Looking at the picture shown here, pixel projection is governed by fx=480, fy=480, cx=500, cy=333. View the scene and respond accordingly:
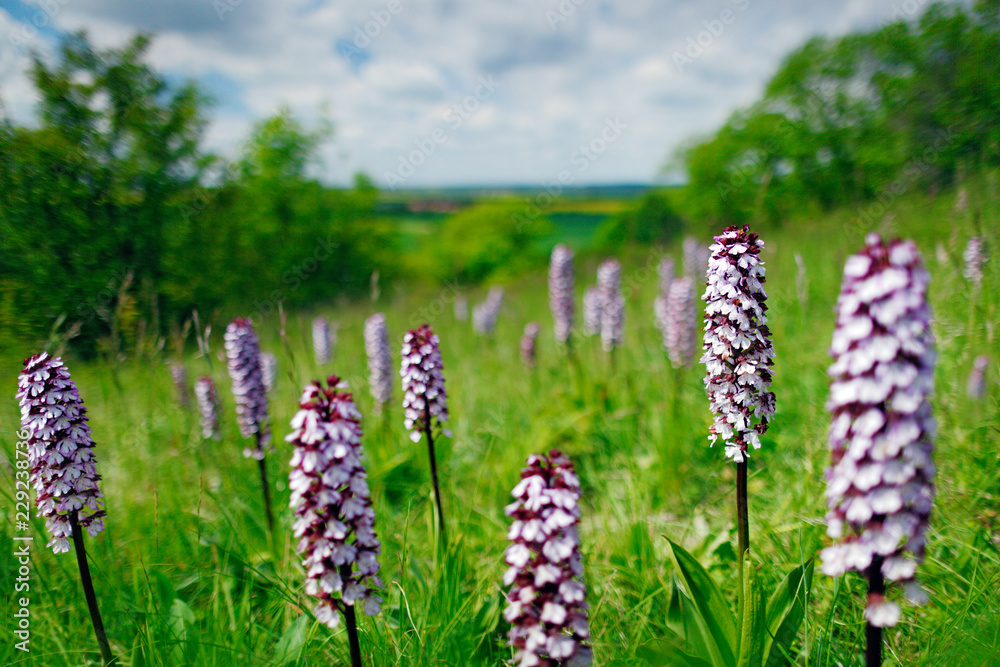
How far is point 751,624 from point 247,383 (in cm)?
385

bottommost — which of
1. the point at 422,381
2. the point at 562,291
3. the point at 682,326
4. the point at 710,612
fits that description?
the point at 710,612

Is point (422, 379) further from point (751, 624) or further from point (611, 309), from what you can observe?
point (611, 309)

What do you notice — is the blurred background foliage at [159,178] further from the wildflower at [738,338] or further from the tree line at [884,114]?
the wildflower at [738,338]

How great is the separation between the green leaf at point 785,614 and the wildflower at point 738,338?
57 cm

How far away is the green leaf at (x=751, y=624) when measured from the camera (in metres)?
1.98

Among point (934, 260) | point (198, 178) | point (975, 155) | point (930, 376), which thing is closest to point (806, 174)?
point (934, 260)

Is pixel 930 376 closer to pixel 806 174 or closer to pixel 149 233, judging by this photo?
pixel 149 233

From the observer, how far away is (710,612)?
2162 millimetres

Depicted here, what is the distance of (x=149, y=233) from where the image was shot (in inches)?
245

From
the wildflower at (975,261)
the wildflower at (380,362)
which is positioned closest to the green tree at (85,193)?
the wildflower at (380,362)

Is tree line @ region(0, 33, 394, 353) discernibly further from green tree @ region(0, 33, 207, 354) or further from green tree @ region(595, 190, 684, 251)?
green tree @ region(595, 190, 684, 251)

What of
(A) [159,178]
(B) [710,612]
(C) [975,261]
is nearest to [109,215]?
(A) [159,178]

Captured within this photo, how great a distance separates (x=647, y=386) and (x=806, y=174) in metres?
27.8

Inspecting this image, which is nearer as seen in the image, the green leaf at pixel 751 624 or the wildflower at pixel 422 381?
the green leaf at pixel 751 624
